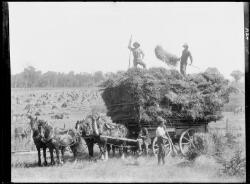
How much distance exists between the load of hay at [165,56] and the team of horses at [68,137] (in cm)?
282

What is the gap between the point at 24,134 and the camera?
588 inches

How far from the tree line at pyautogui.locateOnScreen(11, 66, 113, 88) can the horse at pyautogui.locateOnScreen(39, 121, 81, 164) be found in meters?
1.42

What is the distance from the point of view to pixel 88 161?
14.9 metres

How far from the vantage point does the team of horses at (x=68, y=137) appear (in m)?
14.6

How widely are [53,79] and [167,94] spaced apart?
3852mm

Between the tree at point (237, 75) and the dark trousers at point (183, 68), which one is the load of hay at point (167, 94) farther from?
the tree at point (237, 75)

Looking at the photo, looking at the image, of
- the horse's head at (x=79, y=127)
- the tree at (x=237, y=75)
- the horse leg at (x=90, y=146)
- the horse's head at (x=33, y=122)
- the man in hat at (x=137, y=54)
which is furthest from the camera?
the horse leg at (x=90, y=146)

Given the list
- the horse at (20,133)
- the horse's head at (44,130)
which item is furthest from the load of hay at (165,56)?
the horse at (20,133)

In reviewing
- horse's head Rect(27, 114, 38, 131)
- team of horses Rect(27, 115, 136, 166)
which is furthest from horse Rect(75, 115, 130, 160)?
horse's head Rect(27, 114, 38, 131)

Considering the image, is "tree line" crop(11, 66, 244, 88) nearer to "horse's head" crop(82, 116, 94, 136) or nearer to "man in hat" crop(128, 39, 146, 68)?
"man in hat" crop(128, 39, 146, 68)

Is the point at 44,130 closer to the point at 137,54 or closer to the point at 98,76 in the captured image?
the point at 98,76

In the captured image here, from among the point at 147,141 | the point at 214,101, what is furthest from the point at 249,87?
Result: the point at 147,141

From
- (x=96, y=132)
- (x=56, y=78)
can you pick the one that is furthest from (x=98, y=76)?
(x=96, y=132)

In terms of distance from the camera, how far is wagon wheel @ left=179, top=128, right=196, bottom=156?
15002 mm
